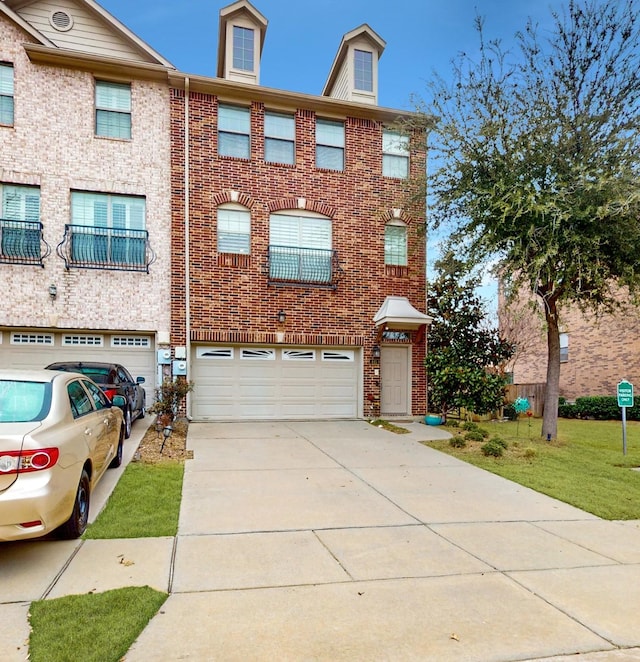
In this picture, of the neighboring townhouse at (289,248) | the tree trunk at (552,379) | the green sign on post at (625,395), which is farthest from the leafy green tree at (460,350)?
the green sign on post at (625,395)

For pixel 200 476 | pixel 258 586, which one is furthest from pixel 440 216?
pixel 258 586

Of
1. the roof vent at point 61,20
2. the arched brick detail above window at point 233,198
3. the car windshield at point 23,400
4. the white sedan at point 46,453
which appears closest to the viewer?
the white sedan at point 46,453

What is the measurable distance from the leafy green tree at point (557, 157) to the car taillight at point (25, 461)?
361 inches

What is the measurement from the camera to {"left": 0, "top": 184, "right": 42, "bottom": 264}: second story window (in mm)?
12547

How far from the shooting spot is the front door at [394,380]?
14.9m

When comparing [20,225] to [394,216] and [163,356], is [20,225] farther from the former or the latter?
[394,216]

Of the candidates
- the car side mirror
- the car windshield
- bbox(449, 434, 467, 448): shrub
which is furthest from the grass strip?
bbox(449, 434, 467, 448): shrub

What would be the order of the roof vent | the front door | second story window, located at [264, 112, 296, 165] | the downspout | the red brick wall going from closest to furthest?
the downspout < the red brick wall < the roof vent < second story window, located at [264, 112, 296, 165] < the front door

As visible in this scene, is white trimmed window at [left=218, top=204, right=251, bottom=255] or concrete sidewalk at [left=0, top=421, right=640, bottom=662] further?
white trimmed window at [left=218, top=204, right=251, bottom=255]

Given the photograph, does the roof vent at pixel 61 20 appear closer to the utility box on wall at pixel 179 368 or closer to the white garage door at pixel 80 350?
the white garage door at pixel 80 350

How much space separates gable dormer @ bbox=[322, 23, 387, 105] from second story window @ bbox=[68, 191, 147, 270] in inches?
279

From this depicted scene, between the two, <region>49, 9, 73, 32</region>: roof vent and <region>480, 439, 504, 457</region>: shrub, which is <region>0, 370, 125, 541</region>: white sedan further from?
<region>49, 9, 73, 32</region>: roof vent

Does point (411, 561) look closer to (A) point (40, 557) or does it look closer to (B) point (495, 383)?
(A) point (40, 557)

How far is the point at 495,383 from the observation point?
13375 millimetres
